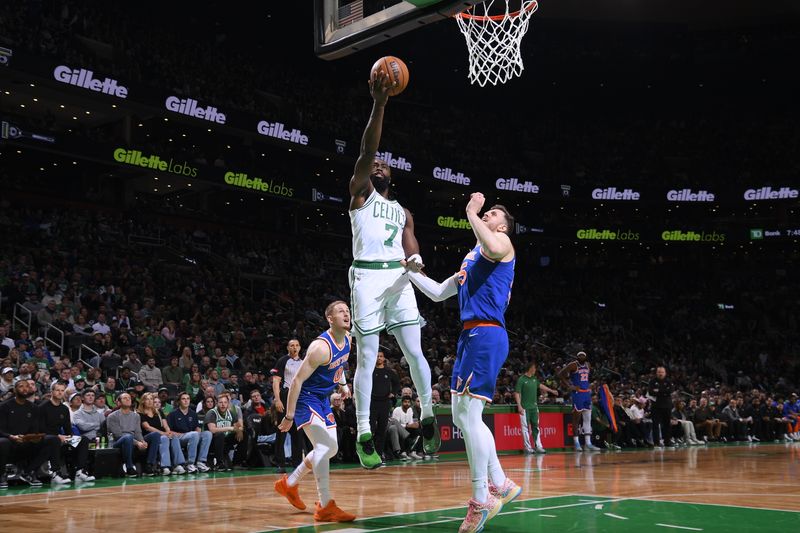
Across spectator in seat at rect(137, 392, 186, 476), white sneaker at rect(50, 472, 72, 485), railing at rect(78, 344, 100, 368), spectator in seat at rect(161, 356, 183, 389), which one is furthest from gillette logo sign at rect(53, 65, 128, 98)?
white sneaker at rect(50, 472, 72, 485)

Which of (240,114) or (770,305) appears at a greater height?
(240,114)

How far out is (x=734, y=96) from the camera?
42375 millimetres

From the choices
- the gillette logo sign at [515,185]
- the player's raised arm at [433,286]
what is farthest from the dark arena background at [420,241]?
the player's raised arm at [433,286]

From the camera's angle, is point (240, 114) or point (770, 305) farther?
point (770, 305)

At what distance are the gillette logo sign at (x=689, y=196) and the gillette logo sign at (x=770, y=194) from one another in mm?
1689

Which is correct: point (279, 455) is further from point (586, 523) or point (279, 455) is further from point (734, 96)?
point (734, 96)

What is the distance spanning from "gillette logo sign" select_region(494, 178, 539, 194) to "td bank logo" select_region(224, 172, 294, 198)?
10943 millimetres

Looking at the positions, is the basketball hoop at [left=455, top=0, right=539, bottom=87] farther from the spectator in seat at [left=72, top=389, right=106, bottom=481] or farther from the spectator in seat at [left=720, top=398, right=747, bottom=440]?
the spectator in seat at [left=720, top=398, right=747, bottom=440]

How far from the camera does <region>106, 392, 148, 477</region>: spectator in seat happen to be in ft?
39.3

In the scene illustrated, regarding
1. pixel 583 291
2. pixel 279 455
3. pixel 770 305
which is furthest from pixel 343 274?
pixel 770 305

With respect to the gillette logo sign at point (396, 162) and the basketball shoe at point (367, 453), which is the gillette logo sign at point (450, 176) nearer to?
the gillette logo sign at point (396, 162)

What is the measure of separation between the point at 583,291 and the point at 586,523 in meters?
35.2

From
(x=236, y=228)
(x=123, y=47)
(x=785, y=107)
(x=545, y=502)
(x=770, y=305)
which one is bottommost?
(x=545, y=502)

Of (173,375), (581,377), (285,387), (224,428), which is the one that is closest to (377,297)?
(285,387)
